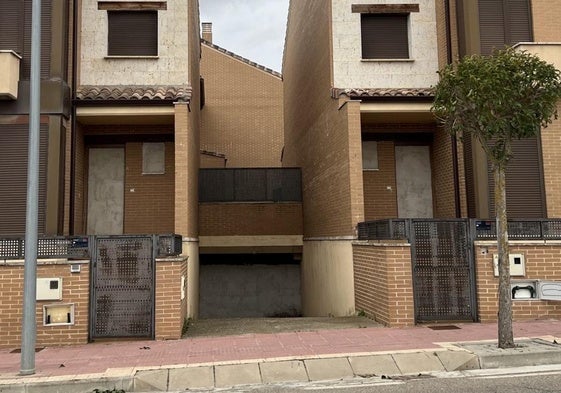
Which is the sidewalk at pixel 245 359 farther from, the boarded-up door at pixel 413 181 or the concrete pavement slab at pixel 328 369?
the boarded-up door at pixel 413 181

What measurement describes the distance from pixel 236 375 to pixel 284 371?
67 cm

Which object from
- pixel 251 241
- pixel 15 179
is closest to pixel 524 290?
pixel 251 241

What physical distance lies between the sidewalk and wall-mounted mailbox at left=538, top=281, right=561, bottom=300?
0.86 meters

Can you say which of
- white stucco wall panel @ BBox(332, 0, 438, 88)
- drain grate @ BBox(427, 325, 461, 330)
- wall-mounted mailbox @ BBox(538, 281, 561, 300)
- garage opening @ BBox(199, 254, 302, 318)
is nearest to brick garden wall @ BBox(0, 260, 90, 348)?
drain grate @ BBox(427, 325, 461, 330)

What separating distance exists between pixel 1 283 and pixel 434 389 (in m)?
7.59

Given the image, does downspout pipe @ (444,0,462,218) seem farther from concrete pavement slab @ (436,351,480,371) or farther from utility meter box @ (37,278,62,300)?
utility meter box @ (37,278,62,300)

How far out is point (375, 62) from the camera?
1332cm

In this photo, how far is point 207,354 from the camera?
779cm

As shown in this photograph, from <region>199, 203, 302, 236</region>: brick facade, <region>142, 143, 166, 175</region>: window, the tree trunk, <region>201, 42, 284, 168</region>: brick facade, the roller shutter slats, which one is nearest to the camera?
the tree trunk

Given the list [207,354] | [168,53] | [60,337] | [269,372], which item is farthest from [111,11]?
[269,372]

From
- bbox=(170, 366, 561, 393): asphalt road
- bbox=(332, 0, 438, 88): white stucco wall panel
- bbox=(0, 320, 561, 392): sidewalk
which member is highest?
bbox=(332, 0, 438, 88): white stucco wall panel

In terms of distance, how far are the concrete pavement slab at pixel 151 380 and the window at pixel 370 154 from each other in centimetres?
954

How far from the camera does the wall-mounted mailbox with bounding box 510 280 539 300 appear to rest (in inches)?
386

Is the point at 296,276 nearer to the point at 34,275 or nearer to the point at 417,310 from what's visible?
the point at 417,310
